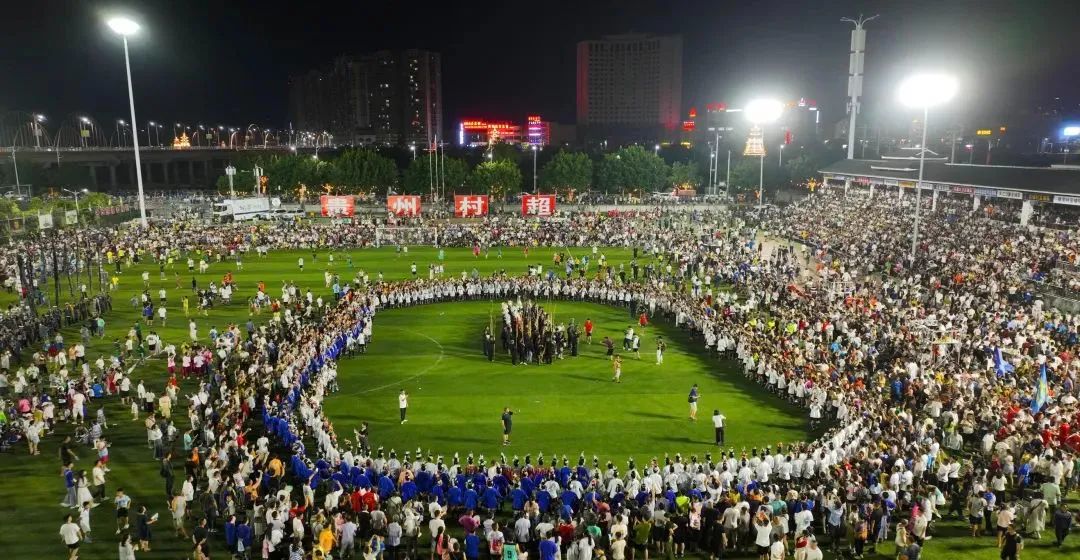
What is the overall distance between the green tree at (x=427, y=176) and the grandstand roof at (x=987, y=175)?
137ft

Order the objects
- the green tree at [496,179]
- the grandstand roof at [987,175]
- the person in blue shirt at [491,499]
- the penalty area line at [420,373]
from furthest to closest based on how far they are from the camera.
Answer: the green tree at [496,179] < the grandstand roof at [987,175] < the penalty area line at [420,373] < the person in blue shirt at [491,499]

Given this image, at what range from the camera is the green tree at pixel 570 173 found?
86.1m

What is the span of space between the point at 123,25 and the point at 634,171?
60957 millimetres

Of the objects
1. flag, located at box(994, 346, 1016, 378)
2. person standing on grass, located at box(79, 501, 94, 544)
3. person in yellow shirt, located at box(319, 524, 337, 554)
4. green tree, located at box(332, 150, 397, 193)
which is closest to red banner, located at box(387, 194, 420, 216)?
green tree, located at box(332, 150, 397, 193)

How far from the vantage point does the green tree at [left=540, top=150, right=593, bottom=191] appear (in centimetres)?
8612

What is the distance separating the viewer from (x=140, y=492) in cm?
1622

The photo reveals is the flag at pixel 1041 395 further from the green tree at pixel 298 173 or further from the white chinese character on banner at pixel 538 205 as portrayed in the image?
the green tree at pixel 298 173

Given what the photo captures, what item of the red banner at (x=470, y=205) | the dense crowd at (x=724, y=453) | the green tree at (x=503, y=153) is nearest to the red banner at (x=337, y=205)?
the red banner at (x=470, y=205)

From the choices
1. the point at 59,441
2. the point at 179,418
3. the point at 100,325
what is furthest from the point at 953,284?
the point at 100,325

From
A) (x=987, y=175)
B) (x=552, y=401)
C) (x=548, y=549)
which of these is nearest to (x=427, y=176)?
(x=987, y=175)

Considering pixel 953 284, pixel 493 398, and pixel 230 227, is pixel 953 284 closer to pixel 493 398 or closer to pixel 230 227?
pixel 493 398

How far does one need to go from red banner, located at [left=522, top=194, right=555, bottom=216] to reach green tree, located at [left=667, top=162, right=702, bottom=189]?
33163 millimetres

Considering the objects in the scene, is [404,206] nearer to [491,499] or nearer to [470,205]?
[470,205]

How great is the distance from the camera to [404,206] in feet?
197
